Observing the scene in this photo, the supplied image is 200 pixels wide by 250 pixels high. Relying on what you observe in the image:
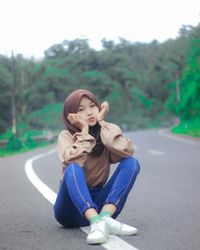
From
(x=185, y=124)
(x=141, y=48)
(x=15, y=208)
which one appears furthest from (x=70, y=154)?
(x=141, y=48)

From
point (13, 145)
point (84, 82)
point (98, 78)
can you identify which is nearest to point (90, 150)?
point (13, 145)

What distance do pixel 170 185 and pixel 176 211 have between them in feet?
11.9

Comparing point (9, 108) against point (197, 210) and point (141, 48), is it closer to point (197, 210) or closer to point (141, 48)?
point (197, 210)

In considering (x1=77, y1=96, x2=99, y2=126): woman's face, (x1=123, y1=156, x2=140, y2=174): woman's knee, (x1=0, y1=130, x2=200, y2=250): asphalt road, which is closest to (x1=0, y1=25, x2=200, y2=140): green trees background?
(x1=0, y1=130, x2=200, y2=250): asphalt road

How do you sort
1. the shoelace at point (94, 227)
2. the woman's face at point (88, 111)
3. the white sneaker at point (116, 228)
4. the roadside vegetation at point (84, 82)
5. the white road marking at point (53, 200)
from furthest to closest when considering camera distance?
the roadside vegetation at point (84, 82)
the woman's face at point (88, 111)
the white sneaker at point (116, 228)
the shoelace at point (94, 227)
the white road marking at point (53, 200)

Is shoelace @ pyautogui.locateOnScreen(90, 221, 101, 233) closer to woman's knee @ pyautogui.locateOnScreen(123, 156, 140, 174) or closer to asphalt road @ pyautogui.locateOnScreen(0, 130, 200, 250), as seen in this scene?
asphalt road @ pyautogui.locateOnScreen(0, 130, 200, 250)

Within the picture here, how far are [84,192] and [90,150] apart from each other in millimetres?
338

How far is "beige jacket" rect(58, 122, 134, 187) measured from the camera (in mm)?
4871

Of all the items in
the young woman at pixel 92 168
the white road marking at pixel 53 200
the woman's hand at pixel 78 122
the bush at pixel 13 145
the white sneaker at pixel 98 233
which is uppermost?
the woman's hand at pixel 78 122

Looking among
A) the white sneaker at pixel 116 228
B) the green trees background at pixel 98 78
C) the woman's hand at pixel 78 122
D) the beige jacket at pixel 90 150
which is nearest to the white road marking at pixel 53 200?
the white sneaker at pixel 116 228

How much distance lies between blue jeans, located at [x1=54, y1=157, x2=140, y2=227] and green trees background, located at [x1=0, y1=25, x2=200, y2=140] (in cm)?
622

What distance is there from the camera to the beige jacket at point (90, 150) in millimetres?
4871

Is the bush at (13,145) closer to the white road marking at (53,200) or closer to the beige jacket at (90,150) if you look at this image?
the white road marking at (53,200)

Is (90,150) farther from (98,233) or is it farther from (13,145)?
(13,145)
